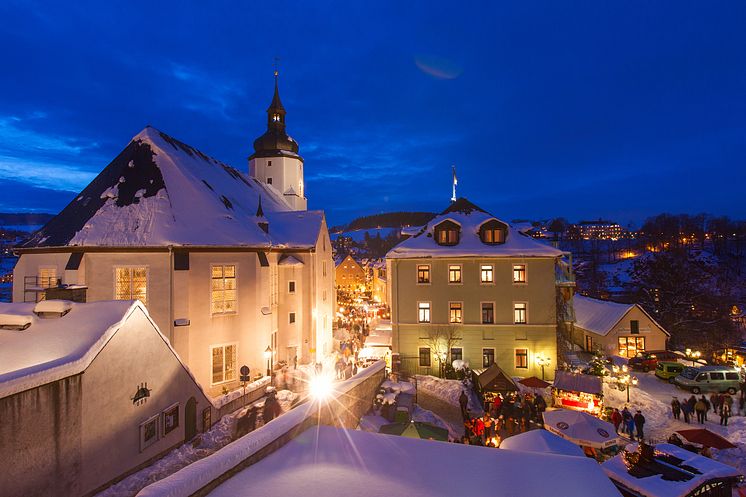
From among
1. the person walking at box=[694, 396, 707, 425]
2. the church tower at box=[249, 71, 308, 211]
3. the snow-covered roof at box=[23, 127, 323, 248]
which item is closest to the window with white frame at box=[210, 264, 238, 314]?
the snow-covered roof at box=[23, 127, 323, 248]

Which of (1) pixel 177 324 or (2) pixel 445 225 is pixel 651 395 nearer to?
(2) pixel 445 225

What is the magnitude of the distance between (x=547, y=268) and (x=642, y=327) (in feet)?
45.8

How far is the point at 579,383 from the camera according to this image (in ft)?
64.2

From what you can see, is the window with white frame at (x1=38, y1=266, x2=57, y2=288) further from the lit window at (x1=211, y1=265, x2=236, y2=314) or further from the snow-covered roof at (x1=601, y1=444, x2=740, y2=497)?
the snow-covered roof at (x1=601, y1=444, x2=740, y2=497)

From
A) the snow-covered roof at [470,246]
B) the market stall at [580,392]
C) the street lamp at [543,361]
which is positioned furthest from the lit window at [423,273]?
the market stall at [580,392]

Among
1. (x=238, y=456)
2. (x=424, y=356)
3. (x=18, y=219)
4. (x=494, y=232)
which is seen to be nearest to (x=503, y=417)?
(x=424, y=356)

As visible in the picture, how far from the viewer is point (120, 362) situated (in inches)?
400

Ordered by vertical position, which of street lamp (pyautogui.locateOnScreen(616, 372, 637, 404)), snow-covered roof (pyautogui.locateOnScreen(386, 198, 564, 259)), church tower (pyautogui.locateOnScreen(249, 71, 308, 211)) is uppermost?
church tower (pyautogui.locateOnScreen(249, 71, 308, 211))

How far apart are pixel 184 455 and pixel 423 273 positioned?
1788 cm

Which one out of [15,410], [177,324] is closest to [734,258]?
[177,324]

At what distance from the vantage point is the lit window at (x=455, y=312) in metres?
26.7

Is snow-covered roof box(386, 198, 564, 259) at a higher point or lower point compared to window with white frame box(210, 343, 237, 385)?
higher

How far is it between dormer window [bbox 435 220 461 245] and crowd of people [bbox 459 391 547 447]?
10.7 metres

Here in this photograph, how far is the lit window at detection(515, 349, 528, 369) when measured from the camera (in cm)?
2617
